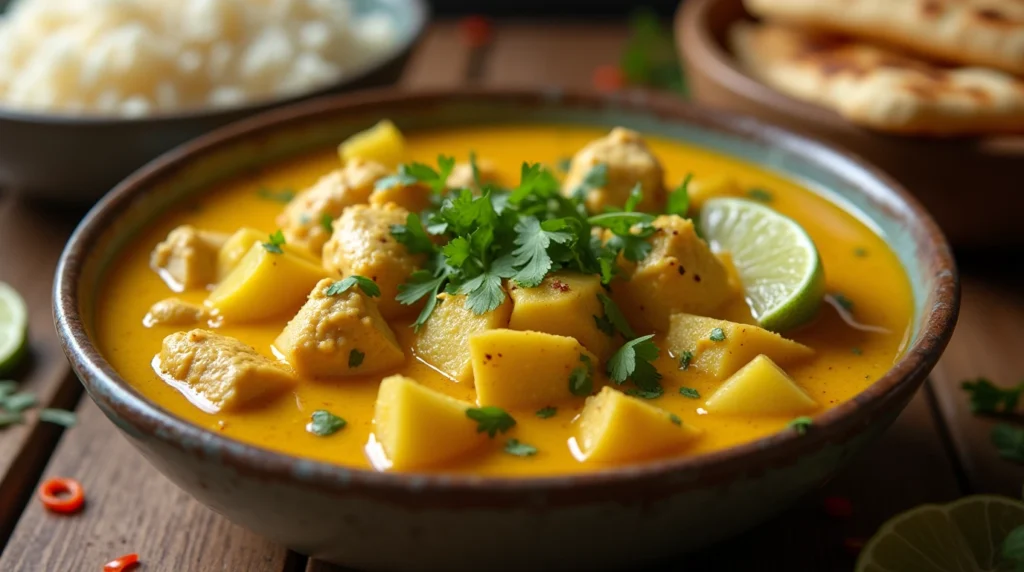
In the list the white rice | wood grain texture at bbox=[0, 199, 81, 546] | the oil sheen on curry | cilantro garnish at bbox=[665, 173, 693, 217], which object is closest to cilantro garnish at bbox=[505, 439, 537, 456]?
the oil sheen on curry

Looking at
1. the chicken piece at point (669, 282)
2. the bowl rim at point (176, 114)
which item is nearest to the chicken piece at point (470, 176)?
the chicken piece at point (669, 282)

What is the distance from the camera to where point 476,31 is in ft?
17.9

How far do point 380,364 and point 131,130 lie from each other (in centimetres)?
163

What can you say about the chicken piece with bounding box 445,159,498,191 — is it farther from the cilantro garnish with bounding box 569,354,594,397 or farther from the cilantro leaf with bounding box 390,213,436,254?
the cilantro garnish with bounding box 569,354,594,397

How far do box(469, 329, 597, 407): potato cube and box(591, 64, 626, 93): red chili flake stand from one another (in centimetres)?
277

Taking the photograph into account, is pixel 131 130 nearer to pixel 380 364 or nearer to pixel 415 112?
pixel 415 112

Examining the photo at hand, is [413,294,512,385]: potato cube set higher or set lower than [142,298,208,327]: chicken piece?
higher

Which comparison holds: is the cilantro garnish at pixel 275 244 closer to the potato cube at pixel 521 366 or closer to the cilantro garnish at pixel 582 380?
the potato cube at pixel 521 366

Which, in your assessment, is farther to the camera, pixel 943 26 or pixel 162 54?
pixel 162 54

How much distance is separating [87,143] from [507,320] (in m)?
1.87

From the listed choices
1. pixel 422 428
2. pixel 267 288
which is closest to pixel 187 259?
pixel 267 288

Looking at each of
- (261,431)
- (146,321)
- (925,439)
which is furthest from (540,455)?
(925,439)

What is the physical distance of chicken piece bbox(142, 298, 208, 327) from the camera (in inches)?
98.0

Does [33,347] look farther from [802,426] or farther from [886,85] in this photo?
[886,85]
